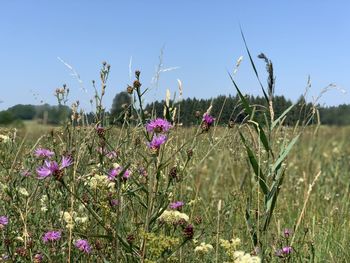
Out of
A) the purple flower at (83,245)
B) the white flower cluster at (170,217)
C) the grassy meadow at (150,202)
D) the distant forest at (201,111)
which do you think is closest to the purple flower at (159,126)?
the grassy meadow at (150,202)

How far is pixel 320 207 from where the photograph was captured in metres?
3.79

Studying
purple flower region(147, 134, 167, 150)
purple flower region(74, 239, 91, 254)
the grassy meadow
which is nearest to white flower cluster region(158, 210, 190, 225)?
the grassy meadow

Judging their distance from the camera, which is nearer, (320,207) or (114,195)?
(114,195)

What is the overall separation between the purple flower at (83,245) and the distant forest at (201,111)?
1.71 ft

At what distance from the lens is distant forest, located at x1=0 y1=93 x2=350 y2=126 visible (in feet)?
6.97

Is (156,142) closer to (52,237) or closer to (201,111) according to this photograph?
(52,237)

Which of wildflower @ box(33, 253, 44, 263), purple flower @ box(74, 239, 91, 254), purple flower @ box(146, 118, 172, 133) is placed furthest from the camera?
purple flower @ box(74, 239, 91, 254)

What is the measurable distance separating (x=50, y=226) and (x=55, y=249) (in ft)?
0.77

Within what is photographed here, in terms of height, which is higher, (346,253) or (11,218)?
(11,218)

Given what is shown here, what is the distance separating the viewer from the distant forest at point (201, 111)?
2123mm

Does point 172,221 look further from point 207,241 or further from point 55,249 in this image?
point 207,241

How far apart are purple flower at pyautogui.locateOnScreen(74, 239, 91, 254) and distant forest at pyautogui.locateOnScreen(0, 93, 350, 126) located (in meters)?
0.52

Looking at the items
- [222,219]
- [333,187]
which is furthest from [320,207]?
[222,219]

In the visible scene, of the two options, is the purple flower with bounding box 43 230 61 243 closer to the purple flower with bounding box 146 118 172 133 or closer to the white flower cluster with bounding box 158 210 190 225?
the white flower cluster with bounding box 158 210 190 225
